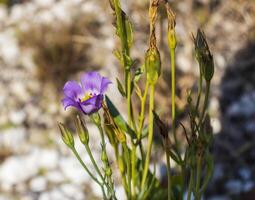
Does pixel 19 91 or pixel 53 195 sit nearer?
pixel 53 195

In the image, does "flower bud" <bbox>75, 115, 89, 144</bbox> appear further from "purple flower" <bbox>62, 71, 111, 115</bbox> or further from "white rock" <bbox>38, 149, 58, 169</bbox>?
"white rock" <bbox>38, 149, 58, 169</bbox>

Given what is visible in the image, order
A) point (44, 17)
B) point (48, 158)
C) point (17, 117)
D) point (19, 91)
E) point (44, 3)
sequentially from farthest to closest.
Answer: point (44, 3) < point (44, 17) < point (19, 91) < point (17, 117) < point (48, 158)

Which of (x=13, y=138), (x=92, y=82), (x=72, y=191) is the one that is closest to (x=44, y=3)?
(x=13, y=138)

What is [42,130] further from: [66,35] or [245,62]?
[245,62]

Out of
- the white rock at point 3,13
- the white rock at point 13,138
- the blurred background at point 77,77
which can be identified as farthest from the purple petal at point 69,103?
the white rock at point 3,13

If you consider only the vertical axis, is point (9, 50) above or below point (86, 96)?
above

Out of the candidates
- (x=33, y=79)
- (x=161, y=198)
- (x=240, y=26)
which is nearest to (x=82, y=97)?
(x=161, y=198)

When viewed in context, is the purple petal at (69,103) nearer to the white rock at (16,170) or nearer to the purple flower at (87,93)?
the purple flower at (87,93)

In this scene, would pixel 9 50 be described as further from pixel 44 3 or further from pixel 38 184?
pixel 38 184
